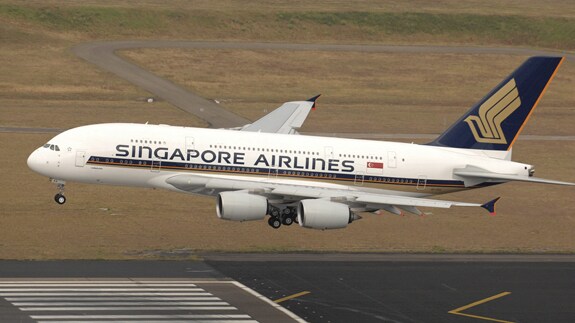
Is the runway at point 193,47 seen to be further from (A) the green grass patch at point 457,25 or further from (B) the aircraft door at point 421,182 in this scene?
(B) the aircraft door at point 421,182

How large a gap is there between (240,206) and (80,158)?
33.3 feet

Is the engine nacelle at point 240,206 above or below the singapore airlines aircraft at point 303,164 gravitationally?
below

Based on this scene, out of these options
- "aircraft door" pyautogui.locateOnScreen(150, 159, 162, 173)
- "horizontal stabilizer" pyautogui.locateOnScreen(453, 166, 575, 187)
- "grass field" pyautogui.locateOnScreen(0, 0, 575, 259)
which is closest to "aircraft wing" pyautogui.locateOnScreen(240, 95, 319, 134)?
"grass field" pyautogui.locateOnScreen(0, 0, 575, 259)

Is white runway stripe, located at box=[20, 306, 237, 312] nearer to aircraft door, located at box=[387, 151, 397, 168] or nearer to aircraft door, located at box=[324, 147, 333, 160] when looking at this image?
aircraft door, located at box=[324, 147, 333, 160]

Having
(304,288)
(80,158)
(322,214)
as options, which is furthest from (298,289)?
(80,158)

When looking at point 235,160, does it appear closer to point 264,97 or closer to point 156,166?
point 156,166

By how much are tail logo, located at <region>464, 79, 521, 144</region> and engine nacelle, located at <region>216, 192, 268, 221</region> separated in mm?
15216

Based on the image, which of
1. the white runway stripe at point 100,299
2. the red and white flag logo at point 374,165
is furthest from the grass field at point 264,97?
the white runway stripe at point 100,299

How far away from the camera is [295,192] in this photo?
67.7 metres

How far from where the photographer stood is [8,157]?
95.4m

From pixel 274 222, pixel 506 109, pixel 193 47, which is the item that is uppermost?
pixel 193 47

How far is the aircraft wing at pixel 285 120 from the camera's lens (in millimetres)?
84500

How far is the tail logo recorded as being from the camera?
239 feet

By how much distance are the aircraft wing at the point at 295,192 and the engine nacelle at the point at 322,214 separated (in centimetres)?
80
